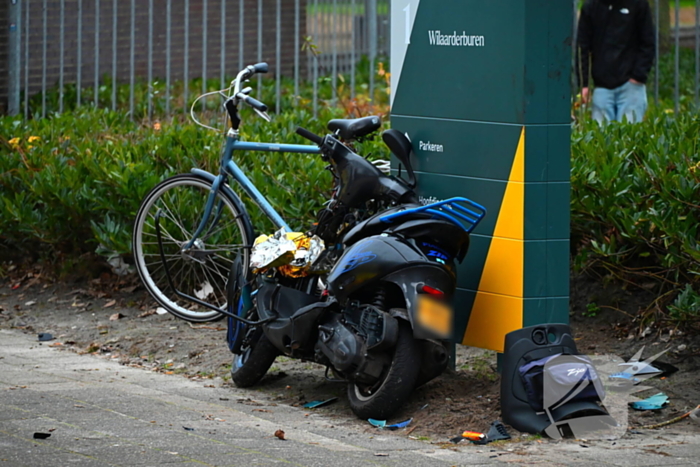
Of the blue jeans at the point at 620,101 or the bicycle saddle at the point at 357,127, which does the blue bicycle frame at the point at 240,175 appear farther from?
the blue jeans at the point at 620,101

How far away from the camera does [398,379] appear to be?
5.03m

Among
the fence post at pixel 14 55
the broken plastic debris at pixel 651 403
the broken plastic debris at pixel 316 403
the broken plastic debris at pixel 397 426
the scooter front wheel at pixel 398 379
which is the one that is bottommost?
the broken plastic debris at pixel 316 403

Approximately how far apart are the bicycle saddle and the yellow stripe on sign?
0.88m

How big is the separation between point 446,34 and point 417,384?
1.79m

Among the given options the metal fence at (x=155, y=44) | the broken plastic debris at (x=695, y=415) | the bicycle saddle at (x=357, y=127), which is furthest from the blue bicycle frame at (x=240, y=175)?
the metal fence at (x=155, y=44)

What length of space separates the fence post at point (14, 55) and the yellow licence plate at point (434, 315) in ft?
28.8

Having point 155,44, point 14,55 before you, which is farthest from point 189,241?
point 155,44

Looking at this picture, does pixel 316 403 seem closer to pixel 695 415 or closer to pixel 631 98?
pixel 695 415

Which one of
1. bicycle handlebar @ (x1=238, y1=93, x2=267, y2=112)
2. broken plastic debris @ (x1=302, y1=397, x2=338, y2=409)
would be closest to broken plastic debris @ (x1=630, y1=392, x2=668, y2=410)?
broken plastic debris @ (x1=302, y1=397, x2=338, y2=409)

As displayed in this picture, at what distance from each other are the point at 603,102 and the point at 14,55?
21.8 ft

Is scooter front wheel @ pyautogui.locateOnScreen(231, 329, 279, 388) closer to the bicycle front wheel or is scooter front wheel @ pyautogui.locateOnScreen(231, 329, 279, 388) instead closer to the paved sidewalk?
the paved sidewalk

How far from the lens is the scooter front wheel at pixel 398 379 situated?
503 cm

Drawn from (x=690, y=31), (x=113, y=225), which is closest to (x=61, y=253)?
(x=113, y=225)

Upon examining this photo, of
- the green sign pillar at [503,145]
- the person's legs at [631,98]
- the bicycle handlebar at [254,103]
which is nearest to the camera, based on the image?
the green sign pillar at [503,145]
